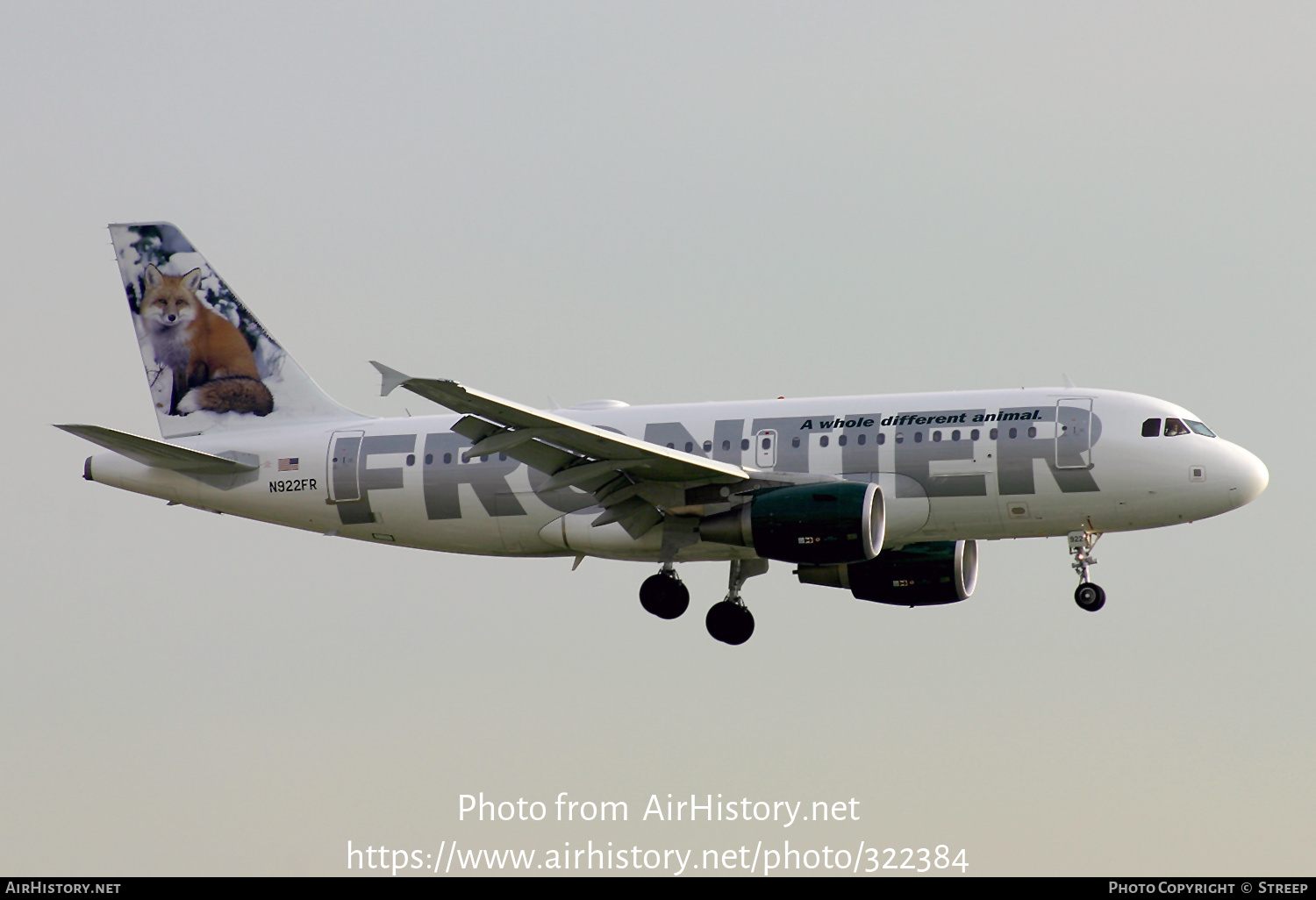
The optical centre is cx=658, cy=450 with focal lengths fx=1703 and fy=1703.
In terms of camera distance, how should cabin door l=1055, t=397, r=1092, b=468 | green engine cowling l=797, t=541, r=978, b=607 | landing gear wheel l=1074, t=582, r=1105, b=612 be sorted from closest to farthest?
cabin door l=1055, t=397, r=1092, b=468 < landing gear wheel l=1074, t=582, r=1105, b=612 < green engine cowling l=797, t=541, r=978, b=607

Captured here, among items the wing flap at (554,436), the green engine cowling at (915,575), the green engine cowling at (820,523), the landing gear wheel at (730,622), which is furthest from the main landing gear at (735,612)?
the green engine cowling at (820,523)

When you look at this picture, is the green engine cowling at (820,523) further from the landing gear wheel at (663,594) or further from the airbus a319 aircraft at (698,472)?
the landing gear wheel at (663,594)

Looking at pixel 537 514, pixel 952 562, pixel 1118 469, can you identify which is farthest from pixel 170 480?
pixel 1118 469

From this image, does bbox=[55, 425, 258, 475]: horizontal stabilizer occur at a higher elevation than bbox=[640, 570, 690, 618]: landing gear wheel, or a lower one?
higher

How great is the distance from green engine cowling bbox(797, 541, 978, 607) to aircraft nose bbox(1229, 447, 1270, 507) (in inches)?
255

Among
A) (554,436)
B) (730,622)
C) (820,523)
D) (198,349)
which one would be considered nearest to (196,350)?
(198,349)

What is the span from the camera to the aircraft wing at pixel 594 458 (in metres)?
29.2

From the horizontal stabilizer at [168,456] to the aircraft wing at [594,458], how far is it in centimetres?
750

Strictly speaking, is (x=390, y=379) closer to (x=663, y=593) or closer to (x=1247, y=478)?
(x=663, y=593)

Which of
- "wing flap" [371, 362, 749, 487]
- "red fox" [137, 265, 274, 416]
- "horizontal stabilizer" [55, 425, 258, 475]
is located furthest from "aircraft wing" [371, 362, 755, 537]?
"red fox" [137, 265, 274, 416]

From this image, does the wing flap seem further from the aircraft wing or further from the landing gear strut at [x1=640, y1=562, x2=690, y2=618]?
the landing gear strut at [x1=640, y1=562, x2=690, y2=618]

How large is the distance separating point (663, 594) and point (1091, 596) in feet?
28.5

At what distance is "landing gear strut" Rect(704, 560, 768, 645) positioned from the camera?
37.3 metres

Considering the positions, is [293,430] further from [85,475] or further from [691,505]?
[691,505]
